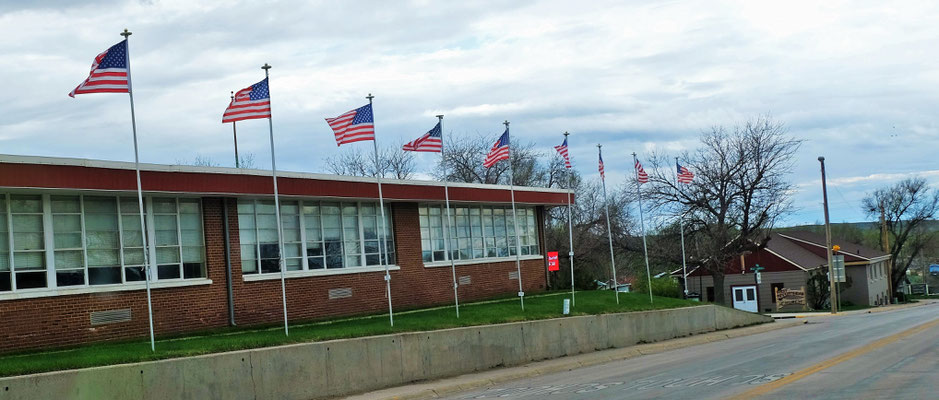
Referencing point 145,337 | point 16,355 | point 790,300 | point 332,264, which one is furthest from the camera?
point 790,300

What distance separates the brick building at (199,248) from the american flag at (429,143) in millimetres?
2746

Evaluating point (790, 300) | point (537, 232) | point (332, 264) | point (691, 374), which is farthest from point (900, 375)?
point (790, 300)

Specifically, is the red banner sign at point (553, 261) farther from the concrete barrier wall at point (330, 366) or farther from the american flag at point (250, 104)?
the american flag at point (250, 104)

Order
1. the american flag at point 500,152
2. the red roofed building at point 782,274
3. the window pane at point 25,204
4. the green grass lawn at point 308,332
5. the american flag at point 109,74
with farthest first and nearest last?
the red roofed building at point 782,274
the american flag at point 500,152
the window pane at point 25,204
the american flag at point 109,74
the green grass lawn at point 308,332

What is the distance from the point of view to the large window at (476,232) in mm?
30531

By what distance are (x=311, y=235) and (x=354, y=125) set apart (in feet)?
17.6

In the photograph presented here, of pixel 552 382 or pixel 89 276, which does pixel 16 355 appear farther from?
pixel 552 382

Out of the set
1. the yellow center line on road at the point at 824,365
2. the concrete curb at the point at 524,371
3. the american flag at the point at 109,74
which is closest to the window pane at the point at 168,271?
the american flag at the point at 109,74

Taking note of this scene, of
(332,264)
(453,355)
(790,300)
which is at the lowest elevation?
(790,300)

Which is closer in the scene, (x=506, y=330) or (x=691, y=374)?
(x=691, y=374)

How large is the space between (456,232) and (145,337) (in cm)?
1328

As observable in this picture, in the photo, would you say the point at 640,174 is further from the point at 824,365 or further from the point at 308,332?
the point at 308,332

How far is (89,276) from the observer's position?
66.7 ft

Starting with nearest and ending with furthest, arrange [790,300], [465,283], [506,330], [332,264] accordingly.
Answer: [506,330] → [332,264] → [465,283] → [790,300]
